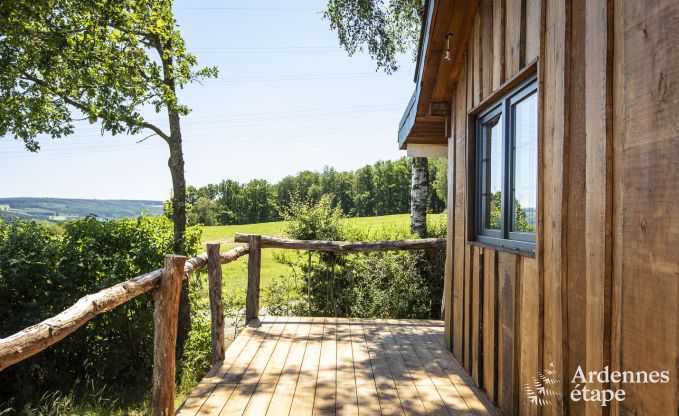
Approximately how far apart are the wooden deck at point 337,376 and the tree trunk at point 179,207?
122 cm

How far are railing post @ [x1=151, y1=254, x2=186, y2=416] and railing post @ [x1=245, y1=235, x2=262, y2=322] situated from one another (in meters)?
2.51

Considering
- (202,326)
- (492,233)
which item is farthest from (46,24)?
(492,233)

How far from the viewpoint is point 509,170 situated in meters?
3.03

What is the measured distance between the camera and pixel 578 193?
6.45ft

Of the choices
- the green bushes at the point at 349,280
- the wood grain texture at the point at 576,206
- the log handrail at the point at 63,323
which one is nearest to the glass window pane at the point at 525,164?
the wood grain texture at the point at 576,206

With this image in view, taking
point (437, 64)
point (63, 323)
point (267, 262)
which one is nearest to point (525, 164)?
point (437, 64)

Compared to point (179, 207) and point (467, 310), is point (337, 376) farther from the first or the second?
point (179, 207)

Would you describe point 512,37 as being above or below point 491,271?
above

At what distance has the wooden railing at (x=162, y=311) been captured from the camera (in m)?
1.78

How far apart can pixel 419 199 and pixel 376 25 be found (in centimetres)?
365

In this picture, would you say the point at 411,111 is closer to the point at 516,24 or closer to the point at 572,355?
the point at 516,24

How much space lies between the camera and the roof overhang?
3.67m

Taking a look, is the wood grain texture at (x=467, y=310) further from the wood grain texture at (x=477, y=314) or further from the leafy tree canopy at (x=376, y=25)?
the leafy tree canopy at (x=376, y=25)

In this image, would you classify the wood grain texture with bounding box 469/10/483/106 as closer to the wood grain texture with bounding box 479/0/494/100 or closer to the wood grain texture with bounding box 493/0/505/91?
the wood grain texture with bounding box 479/0/494/100
